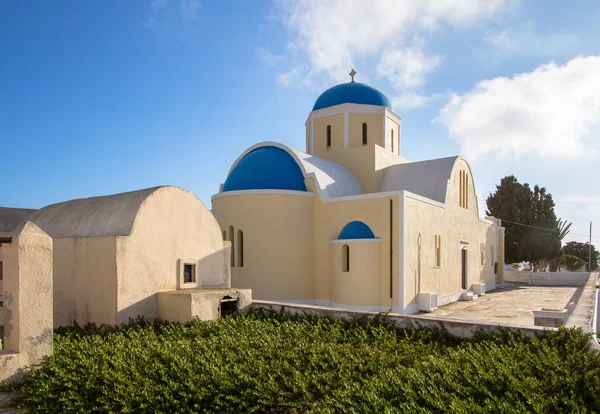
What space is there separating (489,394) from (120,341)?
5308mm

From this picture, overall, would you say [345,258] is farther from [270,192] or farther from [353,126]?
[353,126]

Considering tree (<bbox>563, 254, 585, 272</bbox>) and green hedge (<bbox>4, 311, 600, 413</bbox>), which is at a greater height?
green hedge (<bbox>4, 311, 600, 413</bbox>)

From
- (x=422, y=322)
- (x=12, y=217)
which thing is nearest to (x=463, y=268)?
(x=422, y=322)

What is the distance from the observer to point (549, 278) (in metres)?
26.1

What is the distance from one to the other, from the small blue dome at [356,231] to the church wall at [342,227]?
0.12 metres

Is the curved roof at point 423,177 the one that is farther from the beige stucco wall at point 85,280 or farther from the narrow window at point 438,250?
the beige stucco wall at point 85,280

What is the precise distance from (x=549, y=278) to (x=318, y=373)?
25.5m

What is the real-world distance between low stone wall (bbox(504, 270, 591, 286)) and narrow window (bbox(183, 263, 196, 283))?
910 inches

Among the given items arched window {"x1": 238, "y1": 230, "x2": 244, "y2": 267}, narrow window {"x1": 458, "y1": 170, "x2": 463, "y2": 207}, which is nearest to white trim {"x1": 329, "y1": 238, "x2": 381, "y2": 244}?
arched window {"x1": 238, "y1": 230, "x2": 244, "y2": 267}

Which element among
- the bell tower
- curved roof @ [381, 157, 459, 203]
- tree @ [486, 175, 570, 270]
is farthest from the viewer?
tree @ [486, 175, 570, 270]

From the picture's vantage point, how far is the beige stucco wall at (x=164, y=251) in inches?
322

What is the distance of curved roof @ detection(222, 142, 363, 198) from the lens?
14.2 m

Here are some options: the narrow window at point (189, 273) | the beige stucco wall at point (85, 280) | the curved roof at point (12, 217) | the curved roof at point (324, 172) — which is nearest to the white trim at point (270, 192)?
the curved roof at point (324, 172)

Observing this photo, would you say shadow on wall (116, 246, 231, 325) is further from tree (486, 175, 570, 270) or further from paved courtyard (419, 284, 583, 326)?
tree (486, 175, 570, 270)
